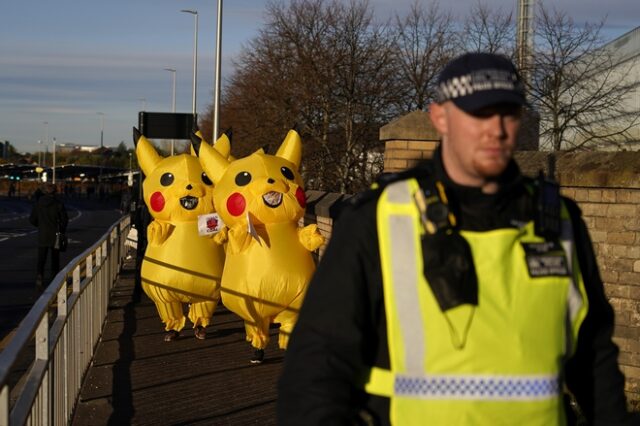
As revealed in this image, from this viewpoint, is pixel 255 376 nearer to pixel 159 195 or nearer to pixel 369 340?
pixel 159 195

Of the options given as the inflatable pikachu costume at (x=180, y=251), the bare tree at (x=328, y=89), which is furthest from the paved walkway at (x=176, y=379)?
the bare tree at (x=328, y=89)

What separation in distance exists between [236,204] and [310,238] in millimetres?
780

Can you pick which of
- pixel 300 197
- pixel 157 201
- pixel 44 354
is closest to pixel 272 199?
pixel 300 197

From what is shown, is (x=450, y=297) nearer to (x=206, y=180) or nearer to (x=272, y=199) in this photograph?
(x=272, y=199)

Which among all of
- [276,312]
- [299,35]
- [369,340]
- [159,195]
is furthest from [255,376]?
[299,35]

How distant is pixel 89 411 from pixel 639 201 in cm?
424

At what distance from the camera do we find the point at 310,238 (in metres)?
9.55

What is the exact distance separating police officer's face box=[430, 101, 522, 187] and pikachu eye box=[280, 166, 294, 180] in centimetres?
710

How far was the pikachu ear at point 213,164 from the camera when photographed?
34.4ft

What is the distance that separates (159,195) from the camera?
11.2 metres

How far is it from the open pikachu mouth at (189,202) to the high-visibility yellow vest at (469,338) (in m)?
8.61

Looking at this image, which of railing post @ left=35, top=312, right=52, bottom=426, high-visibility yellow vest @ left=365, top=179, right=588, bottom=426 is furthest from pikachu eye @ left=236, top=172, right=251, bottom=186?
high-visibility yellow vest @ left=365, top=179, right=588, bottom=426

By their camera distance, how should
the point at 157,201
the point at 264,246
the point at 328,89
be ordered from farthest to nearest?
1. the point at 328,89
2. the point at 157,201
3. the point at 264,246

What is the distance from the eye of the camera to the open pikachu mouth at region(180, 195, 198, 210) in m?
11.1
